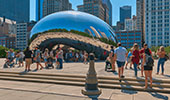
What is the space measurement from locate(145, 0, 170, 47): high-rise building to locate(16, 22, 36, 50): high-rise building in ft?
338

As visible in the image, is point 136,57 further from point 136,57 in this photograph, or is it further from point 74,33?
point 74,33

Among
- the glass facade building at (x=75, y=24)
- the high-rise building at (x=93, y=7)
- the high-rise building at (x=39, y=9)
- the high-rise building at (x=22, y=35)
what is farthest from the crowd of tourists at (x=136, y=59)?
the high-rise building at (x=39, y=9)

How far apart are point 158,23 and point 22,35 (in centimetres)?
11694

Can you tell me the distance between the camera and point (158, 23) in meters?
114

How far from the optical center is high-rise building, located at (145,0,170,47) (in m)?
111

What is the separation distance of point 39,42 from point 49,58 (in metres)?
10.2

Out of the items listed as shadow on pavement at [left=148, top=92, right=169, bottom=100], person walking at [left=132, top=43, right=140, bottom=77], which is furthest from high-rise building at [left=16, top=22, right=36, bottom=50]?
shadow on pavement at [left=148, top=92, right=169, bottom=100]

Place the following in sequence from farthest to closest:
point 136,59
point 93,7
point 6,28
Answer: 1. point 6,28
2. point 93,7
3. point 136,59

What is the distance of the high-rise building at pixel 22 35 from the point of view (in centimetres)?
13688

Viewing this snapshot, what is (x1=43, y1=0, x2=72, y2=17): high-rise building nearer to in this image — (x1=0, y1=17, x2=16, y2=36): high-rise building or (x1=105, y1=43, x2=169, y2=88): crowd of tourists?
(x1=0, y1=17, x2=16, y2=36): high-rise building

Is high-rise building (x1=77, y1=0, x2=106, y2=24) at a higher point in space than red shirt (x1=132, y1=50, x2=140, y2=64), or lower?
higher

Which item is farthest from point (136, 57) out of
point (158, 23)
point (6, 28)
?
point (6, 28)

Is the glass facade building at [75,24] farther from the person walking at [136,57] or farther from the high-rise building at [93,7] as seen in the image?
the high-rise building at [93,7]

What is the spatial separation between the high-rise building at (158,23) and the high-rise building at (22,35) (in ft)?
338
